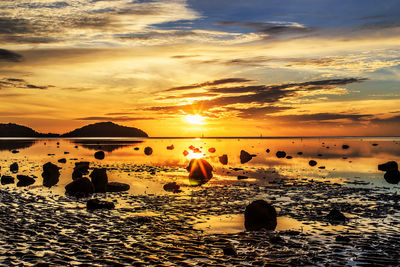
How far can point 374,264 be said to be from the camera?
42.0ft

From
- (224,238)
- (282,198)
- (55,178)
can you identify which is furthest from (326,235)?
(55,178)

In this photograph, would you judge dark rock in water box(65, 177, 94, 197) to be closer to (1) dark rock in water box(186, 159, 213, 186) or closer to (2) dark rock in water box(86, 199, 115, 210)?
(2) dark rock in water box(86, 199, 115, 210)

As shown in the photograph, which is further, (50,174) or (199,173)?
(199,173)

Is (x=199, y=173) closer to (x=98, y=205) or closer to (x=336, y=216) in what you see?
(x=98, y=205)

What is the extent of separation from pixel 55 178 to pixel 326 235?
100 ft

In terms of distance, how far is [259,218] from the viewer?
18000 mm

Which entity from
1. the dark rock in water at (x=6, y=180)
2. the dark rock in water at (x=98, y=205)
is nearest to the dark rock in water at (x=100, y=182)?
the dark rock in water at (x=98, y=205)

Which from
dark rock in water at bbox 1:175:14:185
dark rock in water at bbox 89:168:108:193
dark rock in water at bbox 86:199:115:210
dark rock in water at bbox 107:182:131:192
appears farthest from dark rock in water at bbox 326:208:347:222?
dark rock in water at bbox 1:175:14:185

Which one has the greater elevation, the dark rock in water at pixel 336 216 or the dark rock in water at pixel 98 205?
the dark rock in water at pixel 336 216

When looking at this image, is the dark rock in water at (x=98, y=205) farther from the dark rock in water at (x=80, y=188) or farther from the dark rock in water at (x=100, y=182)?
the dark rock in water at (x=100, y=182)

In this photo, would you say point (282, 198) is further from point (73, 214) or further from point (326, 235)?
point (73, 214)

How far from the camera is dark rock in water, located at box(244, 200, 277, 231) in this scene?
17875 millimetres

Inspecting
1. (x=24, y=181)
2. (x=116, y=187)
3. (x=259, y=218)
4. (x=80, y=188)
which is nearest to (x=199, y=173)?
(x=116, y=187)

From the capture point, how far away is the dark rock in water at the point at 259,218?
1788 cm
